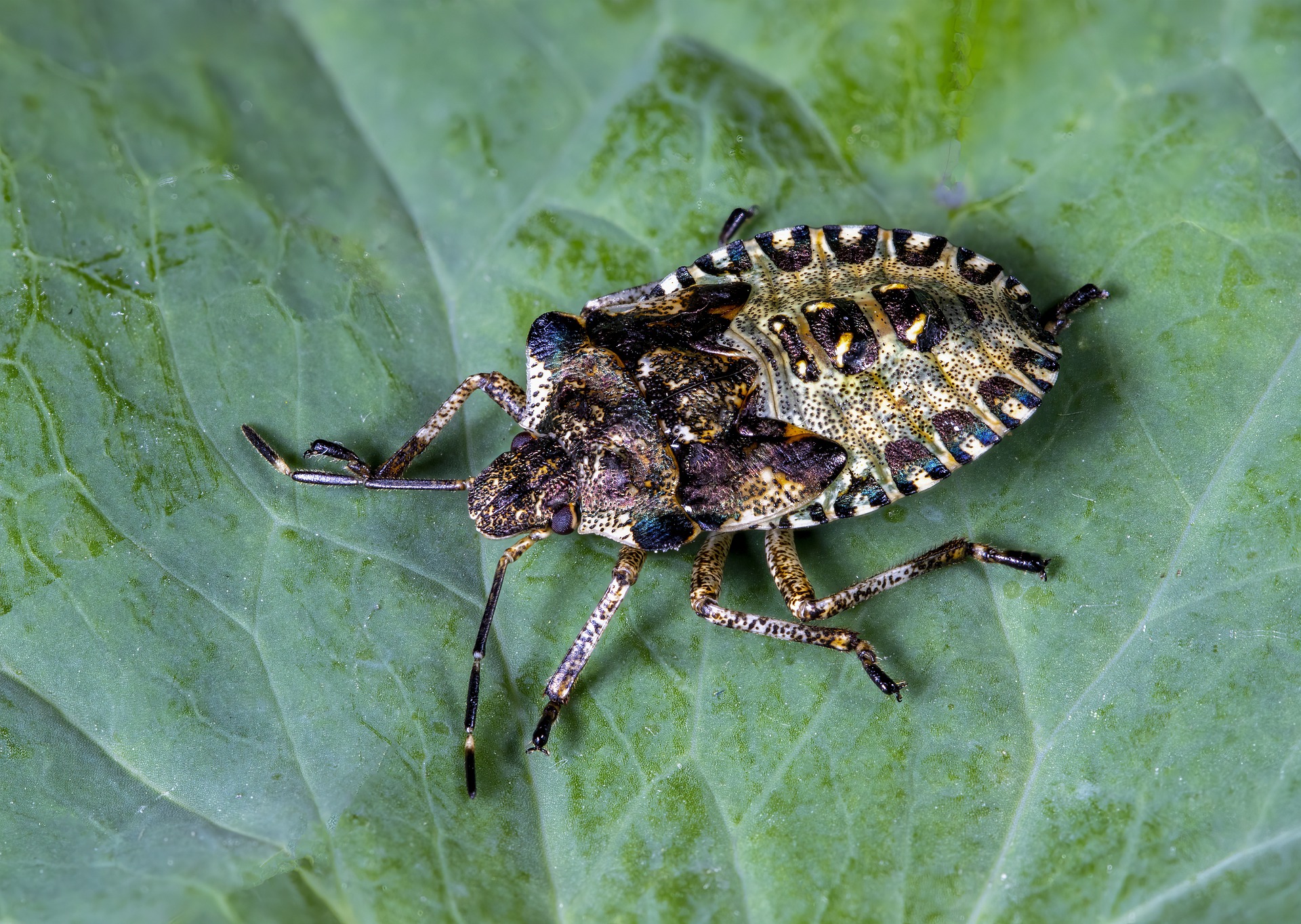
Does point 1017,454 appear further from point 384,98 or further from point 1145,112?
point 384,98

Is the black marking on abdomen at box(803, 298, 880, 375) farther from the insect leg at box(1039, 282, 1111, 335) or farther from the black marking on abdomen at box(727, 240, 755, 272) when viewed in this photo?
the insect leg at box(1039, 282, 1111, 335)

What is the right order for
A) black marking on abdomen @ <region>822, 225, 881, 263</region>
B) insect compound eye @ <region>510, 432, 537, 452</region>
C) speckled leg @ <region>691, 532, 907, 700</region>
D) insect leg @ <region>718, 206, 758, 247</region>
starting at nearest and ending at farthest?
speckled leg @ <region>691, 532, 907, 700</region> → insect compound eye @ <region>510, 432, 537, 452</region> → black marking on abdomen @ <region>822, 225, 881, 263</region> → insect leg @ <region>718, 206, 758, 247</region>

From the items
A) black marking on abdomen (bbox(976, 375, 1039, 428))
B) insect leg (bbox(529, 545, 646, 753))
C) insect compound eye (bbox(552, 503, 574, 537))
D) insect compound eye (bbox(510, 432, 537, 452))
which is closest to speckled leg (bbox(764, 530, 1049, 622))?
black marking on abdomen (bbox(976, 375, 1039, 428))

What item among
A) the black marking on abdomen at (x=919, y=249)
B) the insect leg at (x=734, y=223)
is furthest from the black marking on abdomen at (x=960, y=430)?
the insect leg at (x=734, y=223)

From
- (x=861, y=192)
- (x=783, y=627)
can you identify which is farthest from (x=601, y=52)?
(x=783, y=627)

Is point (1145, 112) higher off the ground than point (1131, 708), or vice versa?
point (1145, 112)

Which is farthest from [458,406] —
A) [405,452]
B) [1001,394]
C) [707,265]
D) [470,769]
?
[1001,394]
